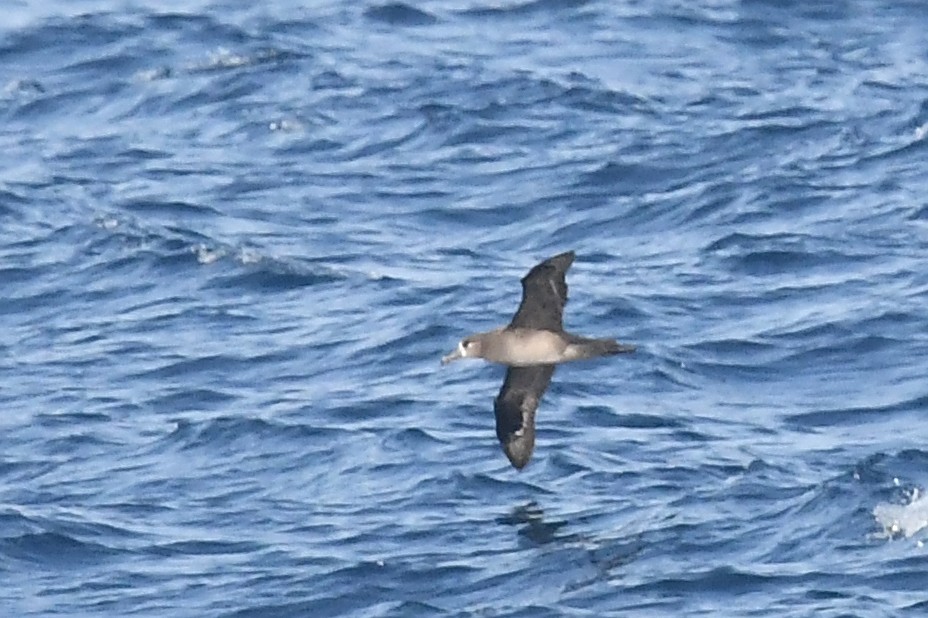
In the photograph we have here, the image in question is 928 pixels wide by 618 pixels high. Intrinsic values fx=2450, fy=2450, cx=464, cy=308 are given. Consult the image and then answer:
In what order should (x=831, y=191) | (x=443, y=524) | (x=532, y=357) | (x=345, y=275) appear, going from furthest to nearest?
(x=831, y=191) → (x=345, y=275) → (x=443, y=524) → (x=532, y=357)

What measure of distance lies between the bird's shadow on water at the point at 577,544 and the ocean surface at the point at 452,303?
36 millimetres

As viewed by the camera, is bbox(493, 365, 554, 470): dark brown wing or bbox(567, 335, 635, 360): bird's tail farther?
bbox(493, 365, 554, 470): dark brown wing

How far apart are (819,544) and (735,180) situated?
8.31 m

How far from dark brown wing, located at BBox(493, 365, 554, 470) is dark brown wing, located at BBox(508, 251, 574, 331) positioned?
97cm

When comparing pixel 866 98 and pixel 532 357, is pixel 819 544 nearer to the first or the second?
pixel 532 357

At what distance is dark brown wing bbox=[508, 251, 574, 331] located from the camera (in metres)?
14.5

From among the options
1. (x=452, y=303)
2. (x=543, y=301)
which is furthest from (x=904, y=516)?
(x=452, y=303)

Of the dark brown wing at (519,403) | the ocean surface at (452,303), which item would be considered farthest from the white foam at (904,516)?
the dark brown wing at (519,403)

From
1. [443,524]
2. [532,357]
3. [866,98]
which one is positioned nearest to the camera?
[532,357]

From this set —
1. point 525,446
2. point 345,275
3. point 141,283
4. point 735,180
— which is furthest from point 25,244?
point 525,446

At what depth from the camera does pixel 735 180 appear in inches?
923

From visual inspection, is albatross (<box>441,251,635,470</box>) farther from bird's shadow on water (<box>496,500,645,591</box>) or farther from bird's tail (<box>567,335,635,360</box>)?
bird's shadow on water (<box>496,500,645,591</box>)

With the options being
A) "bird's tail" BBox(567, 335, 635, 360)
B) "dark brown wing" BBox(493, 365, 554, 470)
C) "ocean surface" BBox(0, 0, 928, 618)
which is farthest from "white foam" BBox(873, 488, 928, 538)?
A: "bird's tail" BBox(567, 335, 635, 360)

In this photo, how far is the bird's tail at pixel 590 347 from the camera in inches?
573
